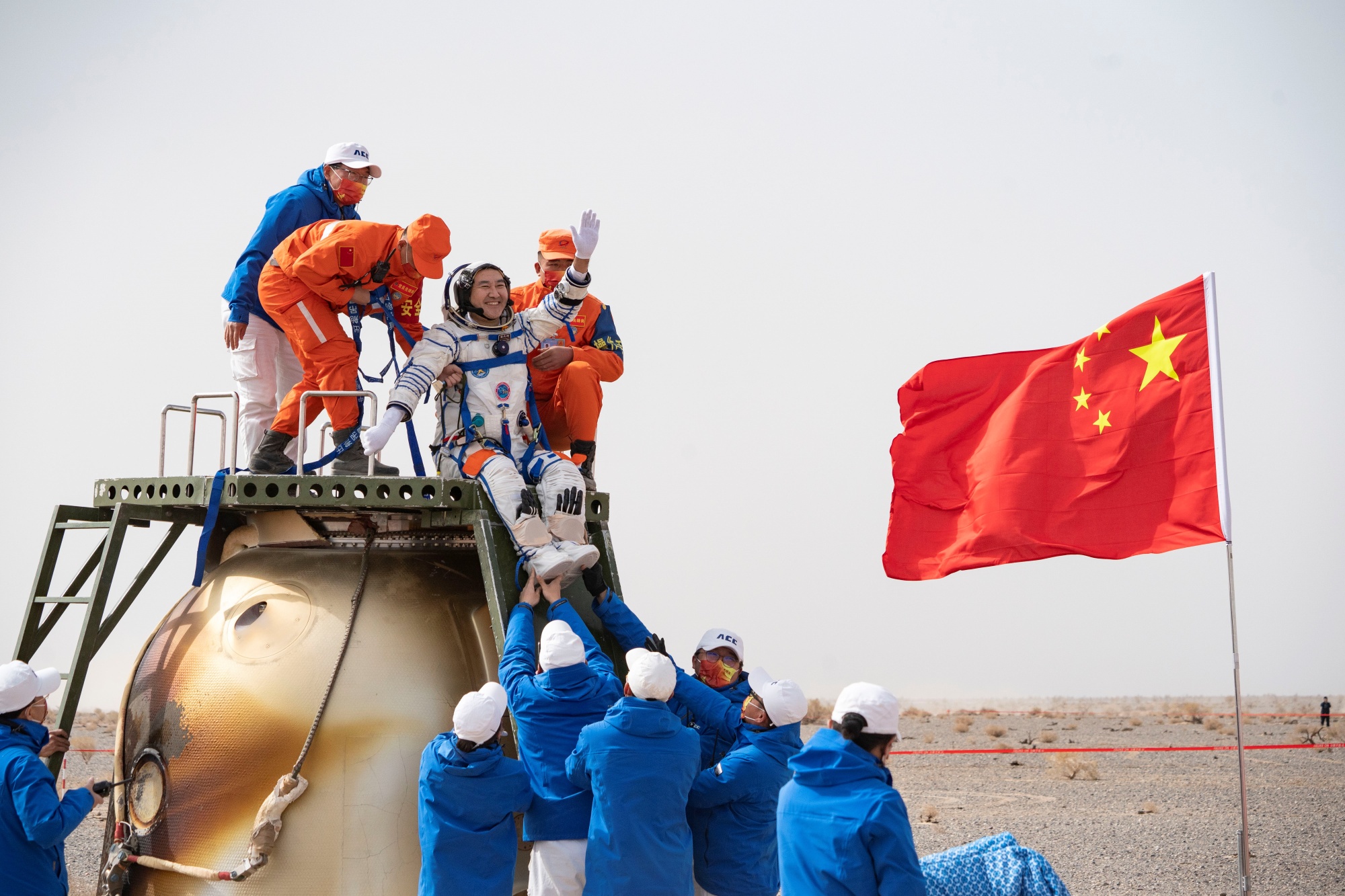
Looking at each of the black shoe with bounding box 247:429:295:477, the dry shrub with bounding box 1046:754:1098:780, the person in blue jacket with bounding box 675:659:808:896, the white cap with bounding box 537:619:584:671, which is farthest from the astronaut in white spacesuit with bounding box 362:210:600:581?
the dry shrub with bounding box 1046:754:1098:780

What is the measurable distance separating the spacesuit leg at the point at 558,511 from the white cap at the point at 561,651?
1.00 metres

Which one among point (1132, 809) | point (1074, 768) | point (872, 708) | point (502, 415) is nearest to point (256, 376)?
point (502, 415)

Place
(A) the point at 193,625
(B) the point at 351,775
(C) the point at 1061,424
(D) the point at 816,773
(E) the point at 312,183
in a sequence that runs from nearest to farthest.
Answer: (D) the point at 816,773 → (B) the point at 351,775 → (A) the point at 193,625 → (E) the point at 312,183 → (C) the point at 1061,424

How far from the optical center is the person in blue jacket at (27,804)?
667cm

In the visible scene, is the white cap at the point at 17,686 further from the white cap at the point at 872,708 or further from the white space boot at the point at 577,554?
the white cap at the point at 872,708

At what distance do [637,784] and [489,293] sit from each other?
3.76m

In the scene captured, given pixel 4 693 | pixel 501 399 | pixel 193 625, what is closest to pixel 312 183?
pixel 501 399

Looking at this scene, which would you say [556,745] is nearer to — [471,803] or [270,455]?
[471,803]

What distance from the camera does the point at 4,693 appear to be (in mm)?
6941

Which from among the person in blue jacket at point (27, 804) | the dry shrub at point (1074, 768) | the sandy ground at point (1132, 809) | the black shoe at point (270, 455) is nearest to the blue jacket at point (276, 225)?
the black shoe at point (270, 455)

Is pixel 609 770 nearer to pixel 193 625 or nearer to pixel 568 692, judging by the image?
pixel 568 692

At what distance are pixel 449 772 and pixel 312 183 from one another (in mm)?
5443

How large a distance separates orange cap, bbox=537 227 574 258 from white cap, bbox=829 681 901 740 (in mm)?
5465

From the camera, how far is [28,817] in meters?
6.64
